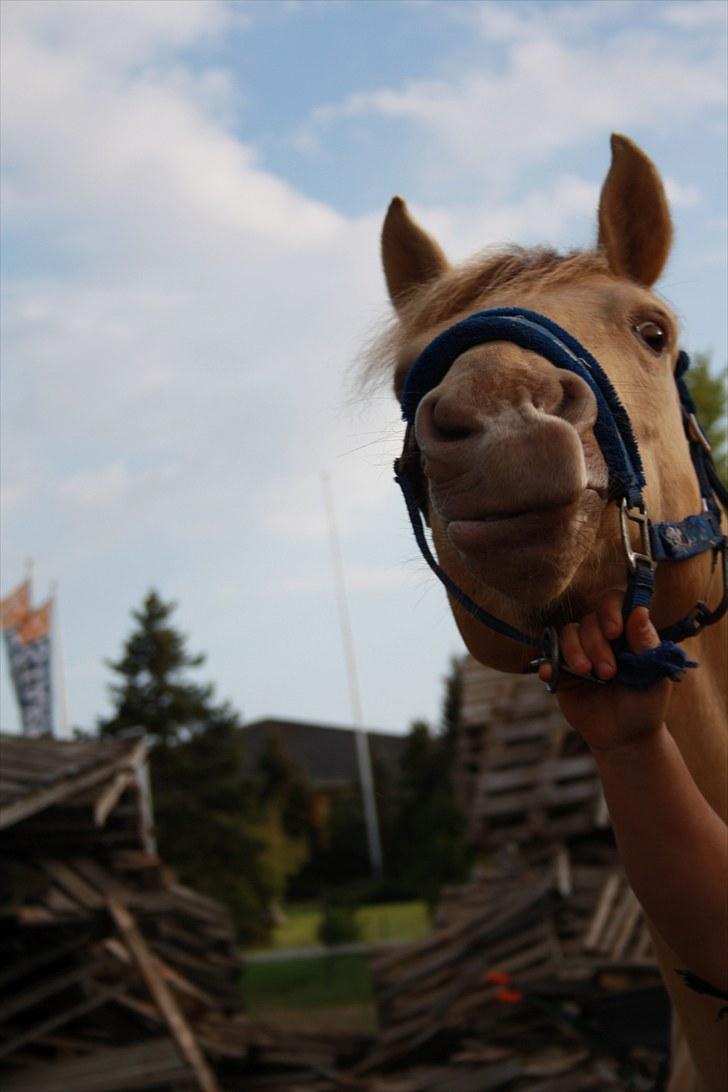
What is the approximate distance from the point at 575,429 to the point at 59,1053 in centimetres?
1086

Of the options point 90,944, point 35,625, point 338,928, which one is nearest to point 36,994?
point 90,944

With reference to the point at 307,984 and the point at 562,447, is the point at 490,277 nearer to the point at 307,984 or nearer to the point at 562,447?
the point at 562,447

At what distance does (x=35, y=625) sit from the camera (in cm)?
1817

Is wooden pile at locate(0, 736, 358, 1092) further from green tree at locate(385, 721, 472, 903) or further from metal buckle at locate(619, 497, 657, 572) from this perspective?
green tree at locate(385, 721, 472, 903)

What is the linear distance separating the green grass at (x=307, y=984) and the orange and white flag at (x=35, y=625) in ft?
26.6

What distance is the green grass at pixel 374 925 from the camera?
2605 cm

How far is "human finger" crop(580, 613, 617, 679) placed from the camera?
1762mm

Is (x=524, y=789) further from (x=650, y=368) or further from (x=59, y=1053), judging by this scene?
(x=650, y=368)

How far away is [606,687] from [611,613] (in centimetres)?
14

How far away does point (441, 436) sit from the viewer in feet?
5.70

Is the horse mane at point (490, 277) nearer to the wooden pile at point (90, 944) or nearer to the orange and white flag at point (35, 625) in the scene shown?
the wooden pile at point (90, 944)

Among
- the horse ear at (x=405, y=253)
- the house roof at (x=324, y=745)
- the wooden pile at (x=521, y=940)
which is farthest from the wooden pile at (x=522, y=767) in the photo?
the house roof at (x=324, y=745)

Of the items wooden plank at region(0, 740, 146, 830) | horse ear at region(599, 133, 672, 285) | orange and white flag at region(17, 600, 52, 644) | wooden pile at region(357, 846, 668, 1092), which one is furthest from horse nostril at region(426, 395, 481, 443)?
orange and white flag at region(17, 600, 52, 644)

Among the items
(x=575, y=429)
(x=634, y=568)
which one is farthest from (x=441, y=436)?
(x=634, y=568)
